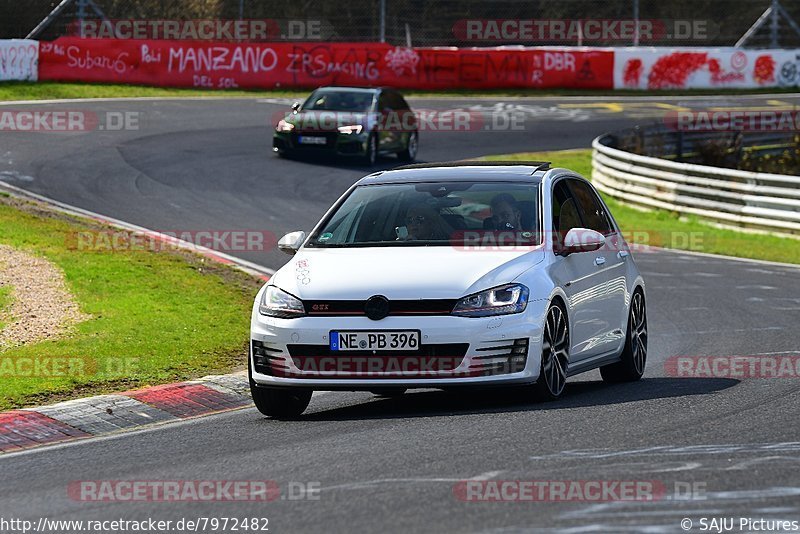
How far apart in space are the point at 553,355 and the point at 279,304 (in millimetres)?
1756

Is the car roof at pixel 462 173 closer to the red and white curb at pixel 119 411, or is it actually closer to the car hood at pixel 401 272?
the car hood at pixel 401 272

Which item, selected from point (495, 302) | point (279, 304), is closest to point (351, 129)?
point (279, 304)

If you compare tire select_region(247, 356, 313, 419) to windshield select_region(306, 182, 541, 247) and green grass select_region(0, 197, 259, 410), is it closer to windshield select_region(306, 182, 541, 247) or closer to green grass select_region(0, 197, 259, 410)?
windshield select_region(306, 182, 541, 247)

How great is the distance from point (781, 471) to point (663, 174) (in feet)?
69.6

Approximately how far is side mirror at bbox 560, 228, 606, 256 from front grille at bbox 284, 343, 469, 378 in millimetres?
1349

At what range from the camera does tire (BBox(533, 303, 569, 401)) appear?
9328mm

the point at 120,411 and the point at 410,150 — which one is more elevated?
the point at 410,150

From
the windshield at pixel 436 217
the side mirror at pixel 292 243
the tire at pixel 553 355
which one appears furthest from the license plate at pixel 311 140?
the tire at pixel 553 355

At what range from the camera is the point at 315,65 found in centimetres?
4284

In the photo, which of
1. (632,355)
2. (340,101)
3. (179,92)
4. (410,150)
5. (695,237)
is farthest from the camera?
(179,92)

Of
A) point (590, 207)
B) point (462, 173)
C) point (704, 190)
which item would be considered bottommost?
point (704, 190)

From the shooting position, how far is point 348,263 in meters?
9.45

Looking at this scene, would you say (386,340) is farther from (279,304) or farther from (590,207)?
(590,207)

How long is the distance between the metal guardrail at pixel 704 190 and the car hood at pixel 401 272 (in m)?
15.7
